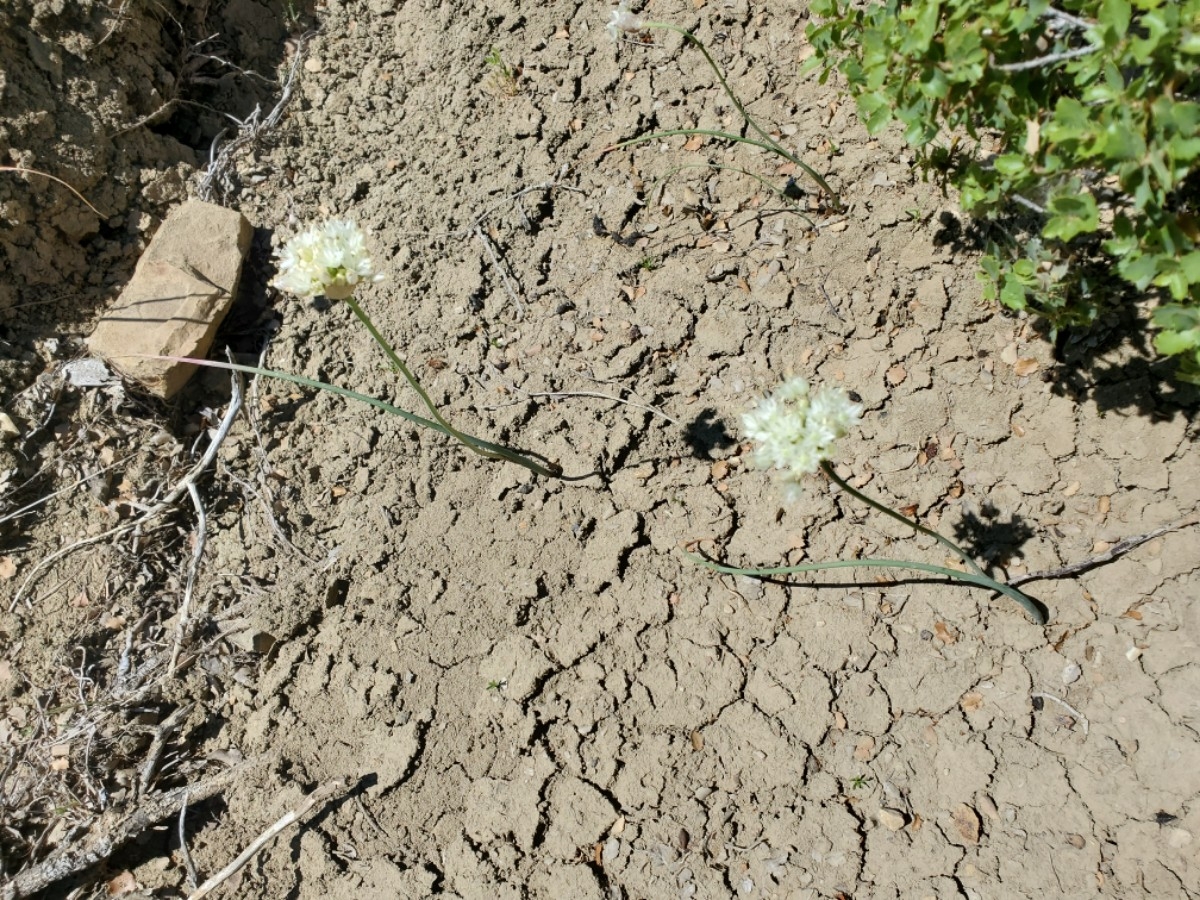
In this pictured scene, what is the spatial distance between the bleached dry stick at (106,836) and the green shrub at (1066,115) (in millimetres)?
2869

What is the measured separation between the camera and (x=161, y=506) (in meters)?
3.24

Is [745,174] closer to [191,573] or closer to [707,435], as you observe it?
[707,435]

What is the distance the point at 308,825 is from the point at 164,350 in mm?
1874

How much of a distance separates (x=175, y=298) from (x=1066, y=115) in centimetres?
312

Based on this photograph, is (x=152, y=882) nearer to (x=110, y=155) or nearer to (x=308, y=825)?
(x=308, y=825)

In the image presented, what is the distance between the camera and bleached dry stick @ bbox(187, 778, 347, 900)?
259cm

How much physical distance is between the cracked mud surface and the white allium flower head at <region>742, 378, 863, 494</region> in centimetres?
66

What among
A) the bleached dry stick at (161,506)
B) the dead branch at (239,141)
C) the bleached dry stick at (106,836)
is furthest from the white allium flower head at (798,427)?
the dead branch at (239,141)

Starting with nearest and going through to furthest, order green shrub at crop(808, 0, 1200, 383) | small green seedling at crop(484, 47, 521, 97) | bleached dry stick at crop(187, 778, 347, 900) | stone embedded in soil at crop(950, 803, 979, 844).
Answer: green shrub at crop(808, 0, 1200, 383) < stone embedded in soil at crop(950, 803, 979, 844) < bleached dry stick at crop(187, 778, 347, 900) < small green seedling at crop(484, 47, 521, 97)

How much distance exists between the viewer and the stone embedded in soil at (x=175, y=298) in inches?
130

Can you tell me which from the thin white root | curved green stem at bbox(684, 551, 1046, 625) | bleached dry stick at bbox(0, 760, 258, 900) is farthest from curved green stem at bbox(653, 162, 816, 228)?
bleached dry stick at bbox(0, 760, 258, 900)

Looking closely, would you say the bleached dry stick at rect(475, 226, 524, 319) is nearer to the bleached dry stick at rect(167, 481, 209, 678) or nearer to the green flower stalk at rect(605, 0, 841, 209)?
the green flower stalk at rect(605, 0, 841, 209)

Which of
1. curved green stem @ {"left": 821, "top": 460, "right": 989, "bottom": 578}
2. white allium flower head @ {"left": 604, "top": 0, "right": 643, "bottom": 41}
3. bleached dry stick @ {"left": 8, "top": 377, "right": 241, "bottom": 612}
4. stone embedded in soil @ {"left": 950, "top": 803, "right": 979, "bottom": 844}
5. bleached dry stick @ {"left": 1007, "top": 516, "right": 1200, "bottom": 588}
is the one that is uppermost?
white allium flower head @ {"left": 604, "top": 0, "right": 643, "bottom": 41}

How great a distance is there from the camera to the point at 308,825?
269cm
